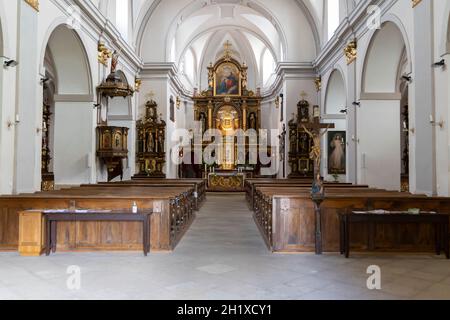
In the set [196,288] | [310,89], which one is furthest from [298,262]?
[310,89]

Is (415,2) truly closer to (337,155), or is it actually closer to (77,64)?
(337,155)

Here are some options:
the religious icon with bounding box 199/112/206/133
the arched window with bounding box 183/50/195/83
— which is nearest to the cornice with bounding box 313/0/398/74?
the religious icon with bounding box 199/112/206/133

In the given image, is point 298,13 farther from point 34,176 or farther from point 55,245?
point 55,245

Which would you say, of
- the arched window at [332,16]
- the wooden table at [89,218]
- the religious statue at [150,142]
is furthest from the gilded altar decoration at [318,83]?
the wooden table at [89,218]

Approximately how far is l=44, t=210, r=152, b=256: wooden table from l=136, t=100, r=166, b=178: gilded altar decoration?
11.6 metres

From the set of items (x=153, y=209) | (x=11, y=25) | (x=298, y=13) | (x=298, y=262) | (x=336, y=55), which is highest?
(x=298, y=13)

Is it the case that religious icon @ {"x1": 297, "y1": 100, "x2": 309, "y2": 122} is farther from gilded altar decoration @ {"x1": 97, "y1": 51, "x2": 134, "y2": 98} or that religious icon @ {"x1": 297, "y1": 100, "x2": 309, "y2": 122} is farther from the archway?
gilded altar decoration @ {"x1": 97, "y1": 51, "x2": 134, "y2": 98}

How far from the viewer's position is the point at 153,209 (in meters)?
6.44

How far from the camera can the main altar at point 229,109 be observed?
24.3 metres

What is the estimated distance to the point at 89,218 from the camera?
19.2 ft

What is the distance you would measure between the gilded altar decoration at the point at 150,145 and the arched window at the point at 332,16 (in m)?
8.10

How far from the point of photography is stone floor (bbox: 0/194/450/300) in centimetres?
400

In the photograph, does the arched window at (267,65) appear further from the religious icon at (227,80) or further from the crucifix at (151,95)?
the crucifix at (151,95)

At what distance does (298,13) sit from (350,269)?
15667mm
